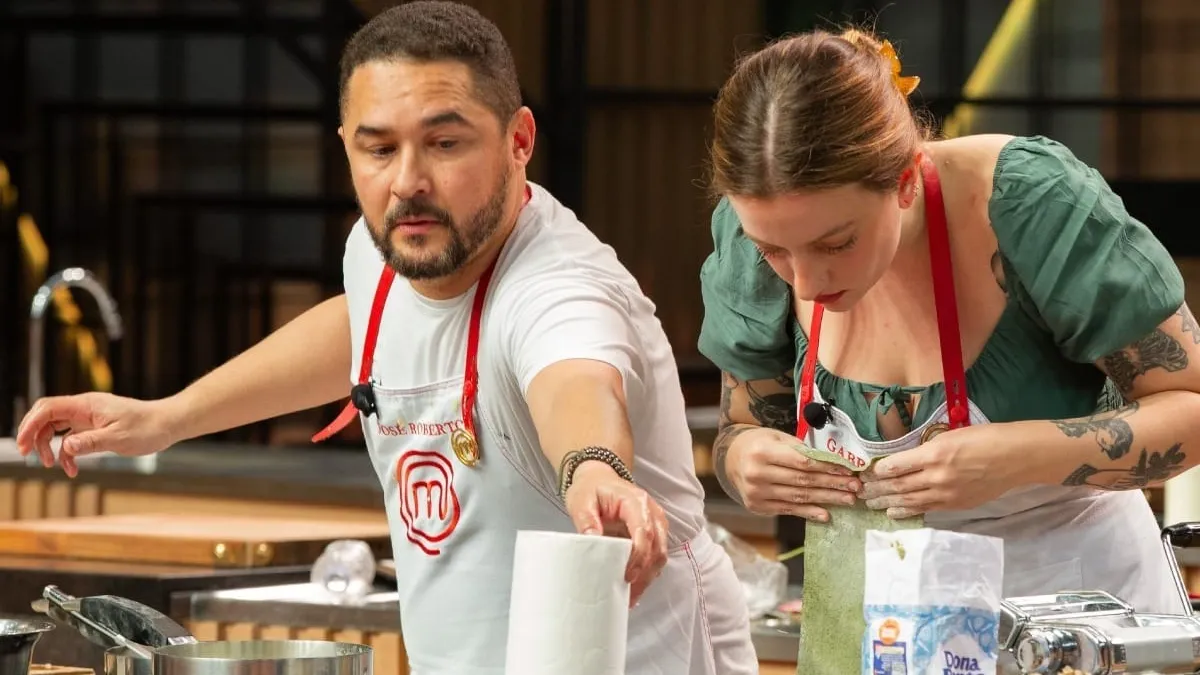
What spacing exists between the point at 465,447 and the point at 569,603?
55 centimetres

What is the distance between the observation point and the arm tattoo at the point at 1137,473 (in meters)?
1.81

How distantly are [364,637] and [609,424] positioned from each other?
126 cm

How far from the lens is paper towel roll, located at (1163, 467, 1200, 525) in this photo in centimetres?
249

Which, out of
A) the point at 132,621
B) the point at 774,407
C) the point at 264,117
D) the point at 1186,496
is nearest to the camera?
the point at 132,621

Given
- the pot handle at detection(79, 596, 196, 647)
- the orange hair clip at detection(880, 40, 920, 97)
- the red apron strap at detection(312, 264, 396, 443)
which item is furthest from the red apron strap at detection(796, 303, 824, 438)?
the pot handle at detection(79, 596, 196, 647)

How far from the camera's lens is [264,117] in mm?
9406

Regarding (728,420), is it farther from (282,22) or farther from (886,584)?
(282,22)

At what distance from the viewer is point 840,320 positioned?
2.00 meters

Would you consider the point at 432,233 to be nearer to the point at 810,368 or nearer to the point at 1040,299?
the point at 810,368

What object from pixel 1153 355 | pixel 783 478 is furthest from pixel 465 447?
pixel 1153 355

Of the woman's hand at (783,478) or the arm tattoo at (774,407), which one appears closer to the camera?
the woman's hand at (783,478)

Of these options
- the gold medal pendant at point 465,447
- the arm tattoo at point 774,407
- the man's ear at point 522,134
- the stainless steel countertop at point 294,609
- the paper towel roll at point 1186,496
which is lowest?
the stainless steel countertop at point 294,609

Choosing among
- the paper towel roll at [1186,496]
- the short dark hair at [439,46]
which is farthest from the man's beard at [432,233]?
the paper towel roll at [1186,496]

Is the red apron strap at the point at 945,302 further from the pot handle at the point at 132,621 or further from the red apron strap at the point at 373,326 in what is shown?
the pot handle at the point at 132,621
